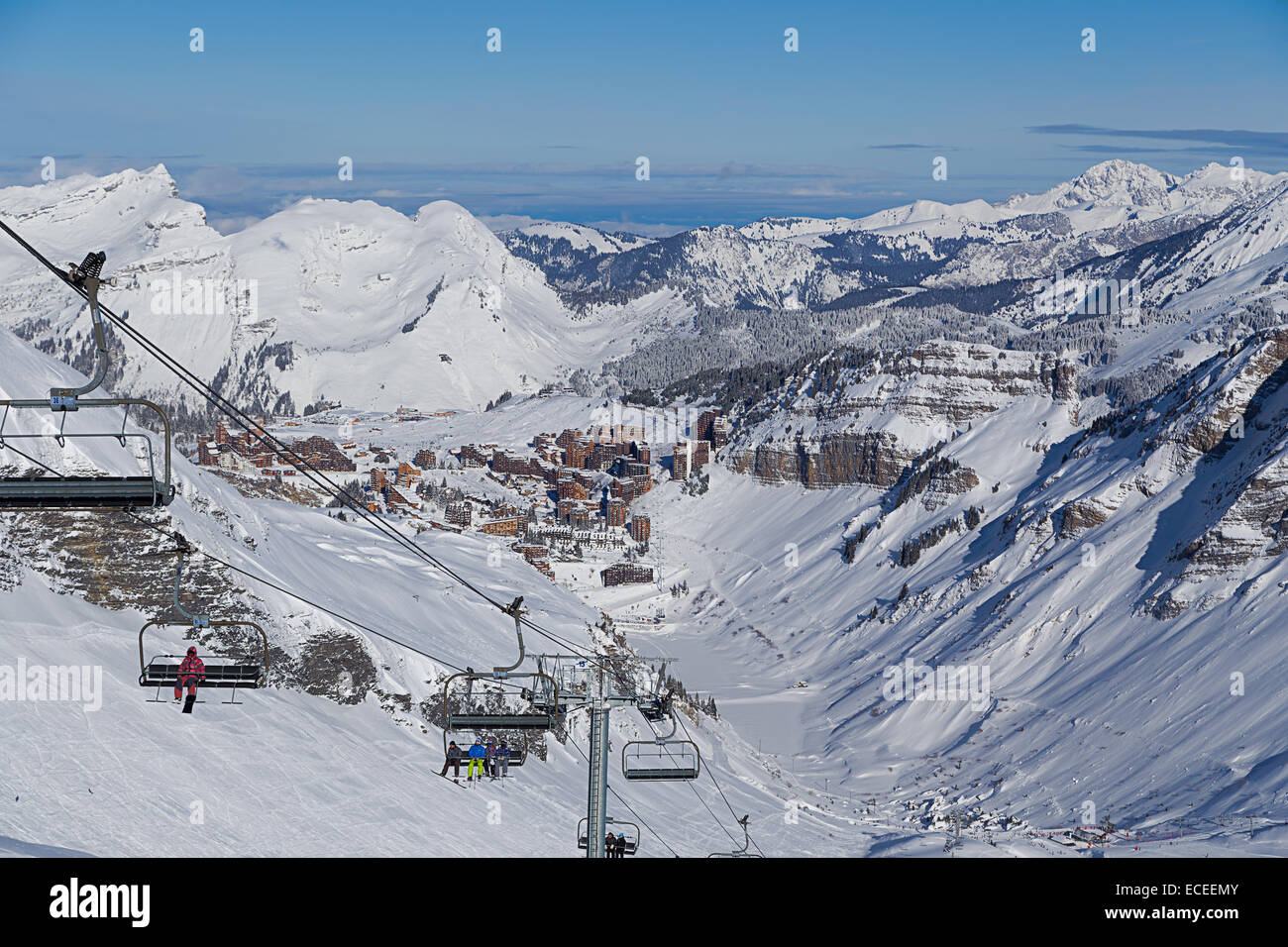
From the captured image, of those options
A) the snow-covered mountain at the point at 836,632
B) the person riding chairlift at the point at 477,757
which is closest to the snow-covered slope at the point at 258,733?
the snow-covered mountain at the point at 836,632

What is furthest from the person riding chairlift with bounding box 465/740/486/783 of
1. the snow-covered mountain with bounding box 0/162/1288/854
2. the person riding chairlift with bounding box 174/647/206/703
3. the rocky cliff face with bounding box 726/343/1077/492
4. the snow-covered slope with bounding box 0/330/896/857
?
the rocky cliff face with bounding box 726/343/1077/492

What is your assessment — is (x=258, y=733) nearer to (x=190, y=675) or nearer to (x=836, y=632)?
(x=190, y=675)

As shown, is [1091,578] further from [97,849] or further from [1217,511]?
[97,849]

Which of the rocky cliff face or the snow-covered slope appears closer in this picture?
the snow-covered slope

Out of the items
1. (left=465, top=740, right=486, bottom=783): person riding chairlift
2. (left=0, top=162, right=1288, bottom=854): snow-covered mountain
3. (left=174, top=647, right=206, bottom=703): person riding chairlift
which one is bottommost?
(left=0, top=162, right=1288, bottom=854): snow-covered mountain

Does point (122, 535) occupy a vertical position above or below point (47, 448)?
below

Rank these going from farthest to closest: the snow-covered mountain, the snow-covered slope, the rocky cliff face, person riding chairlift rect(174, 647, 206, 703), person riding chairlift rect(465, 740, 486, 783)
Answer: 1. the rocky cliff face
2. the snow-covered mountain
3. the snow-covered slope
4. person riding chairlift rect(465, 740, 486, 783)
5. person riding chairlift rect(174, 647, 206, 703)

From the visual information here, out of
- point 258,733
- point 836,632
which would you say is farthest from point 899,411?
point 258,733

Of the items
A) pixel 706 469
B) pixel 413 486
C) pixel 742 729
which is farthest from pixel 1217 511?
pixel 413 486

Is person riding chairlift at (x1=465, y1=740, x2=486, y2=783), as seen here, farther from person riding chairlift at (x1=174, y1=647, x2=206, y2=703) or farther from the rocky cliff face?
the rocky cliff face

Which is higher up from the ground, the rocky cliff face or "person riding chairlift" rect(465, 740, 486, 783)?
"person riding chairlift" rect(465, 740, 486, 783)

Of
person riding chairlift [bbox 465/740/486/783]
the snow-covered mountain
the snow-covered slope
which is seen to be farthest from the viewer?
the snow-covered mountain
